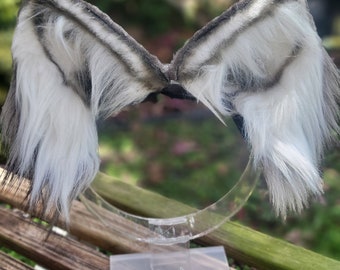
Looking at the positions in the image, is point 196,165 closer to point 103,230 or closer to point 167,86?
point 103,230

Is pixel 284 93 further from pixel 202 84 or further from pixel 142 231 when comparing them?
pixel 142 231

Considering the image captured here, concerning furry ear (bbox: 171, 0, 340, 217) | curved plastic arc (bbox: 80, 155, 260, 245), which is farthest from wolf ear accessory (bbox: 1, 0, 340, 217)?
curved plastic arc (bbox: 80, 155, 260, 245)

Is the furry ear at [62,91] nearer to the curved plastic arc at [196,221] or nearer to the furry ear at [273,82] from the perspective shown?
the furry ear at [273,82]

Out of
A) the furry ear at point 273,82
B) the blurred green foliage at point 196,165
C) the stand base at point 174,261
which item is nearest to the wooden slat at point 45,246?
the stand base at point 174,261

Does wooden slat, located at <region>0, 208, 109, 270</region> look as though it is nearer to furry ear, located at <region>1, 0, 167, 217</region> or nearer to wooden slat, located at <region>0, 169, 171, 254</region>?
wooden slat, located at <region>0, 169, 171, 254</region>

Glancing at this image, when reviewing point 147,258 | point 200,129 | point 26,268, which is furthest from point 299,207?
point 200,129

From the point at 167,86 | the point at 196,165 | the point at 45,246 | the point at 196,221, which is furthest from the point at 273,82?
the point at 196,165
